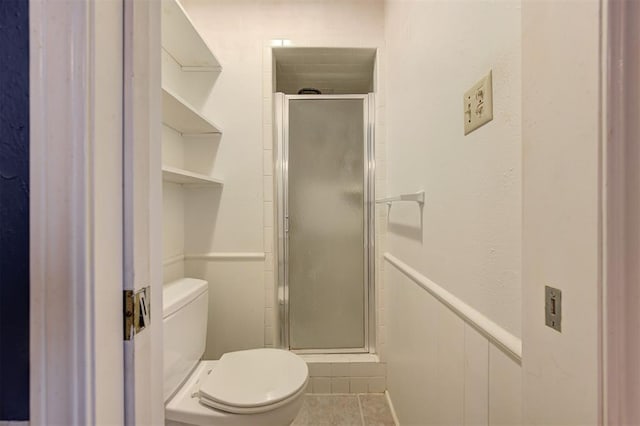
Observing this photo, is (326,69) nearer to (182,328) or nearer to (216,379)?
(182,328)

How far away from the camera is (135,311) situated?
0.42m

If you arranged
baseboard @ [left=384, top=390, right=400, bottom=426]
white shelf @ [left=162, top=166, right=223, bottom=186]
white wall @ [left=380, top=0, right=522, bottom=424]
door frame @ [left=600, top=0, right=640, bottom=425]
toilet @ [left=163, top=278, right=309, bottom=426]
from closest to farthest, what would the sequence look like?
door frame @ [left=600, top=0, right=640, bottom=425]
white wall @ [left=380, top=0, right=522, bottom=424]
toilet @ [left=163, top=278, right=309, bottom=426]
white shelf @ [left=162, top=166, right=223, bottom=186]
baseboard @ [left=384, top=390, right=400, bottom=426]

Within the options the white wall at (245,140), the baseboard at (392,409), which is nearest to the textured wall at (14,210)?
the white wall at (245,140)

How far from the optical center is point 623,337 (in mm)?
322

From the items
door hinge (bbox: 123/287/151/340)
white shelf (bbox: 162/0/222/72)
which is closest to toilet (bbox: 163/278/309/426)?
door hinge (bbox: 123/287/151/340)

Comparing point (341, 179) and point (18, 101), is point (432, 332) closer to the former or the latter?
point (18, 101)

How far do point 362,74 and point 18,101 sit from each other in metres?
2.17

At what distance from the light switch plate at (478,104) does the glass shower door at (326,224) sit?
125cm

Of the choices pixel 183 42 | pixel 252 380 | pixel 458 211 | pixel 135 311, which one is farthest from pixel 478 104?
pixel 183 42

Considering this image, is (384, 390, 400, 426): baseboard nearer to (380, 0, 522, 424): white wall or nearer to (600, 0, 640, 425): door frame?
(380, 0, 522, 424): white wall

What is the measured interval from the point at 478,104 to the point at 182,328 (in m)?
1.30

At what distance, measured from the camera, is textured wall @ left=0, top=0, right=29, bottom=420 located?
0.34m

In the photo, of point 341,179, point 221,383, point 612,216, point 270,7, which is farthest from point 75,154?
point 270,7

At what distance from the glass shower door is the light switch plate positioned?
49.1 inches
